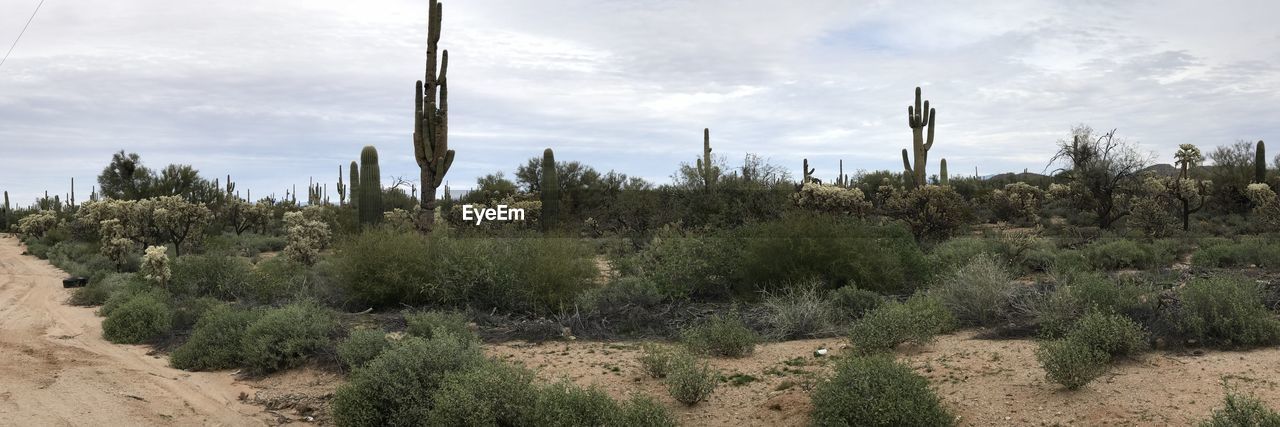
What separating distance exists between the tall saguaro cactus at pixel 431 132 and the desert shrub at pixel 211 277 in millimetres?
4150

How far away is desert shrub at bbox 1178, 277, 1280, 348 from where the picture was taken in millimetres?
8539

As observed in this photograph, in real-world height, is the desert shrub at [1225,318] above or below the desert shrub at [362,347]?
above

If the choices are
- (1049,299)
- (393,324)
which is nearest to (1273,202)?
(1049,299)

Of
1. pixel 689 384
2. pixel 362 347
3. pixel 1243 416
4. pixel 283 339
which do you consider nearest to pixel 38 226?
pixel 283 339

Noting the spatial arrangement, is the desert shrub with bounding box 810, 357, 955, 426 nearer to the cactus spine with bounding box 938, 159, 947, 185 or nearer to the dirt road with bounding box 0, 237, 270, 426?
the dirt road with bounding box 0, 237, 270, 426

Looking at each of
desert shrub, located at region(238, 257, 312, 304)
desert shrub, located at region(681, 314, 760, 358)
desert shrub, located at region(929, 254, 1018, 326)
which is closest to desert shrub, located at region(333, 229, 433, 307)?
desert shrub, located at region(238, 257, 312, 304)

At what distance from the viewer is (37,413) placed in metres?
8.85

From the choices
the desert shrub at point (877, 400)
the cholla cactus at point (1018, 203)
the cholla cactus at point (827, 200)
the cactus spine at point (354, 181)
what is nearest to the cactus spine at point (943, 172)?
the cholla cactus at point (1018, 203)

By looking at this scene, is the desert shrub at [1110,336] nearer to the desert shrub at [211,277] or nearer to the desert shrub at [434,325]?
the desert shrub at [434,325]

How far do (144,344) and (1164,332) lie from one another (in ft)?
42.5

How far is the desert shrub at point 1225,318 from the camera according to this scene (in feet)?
28.0

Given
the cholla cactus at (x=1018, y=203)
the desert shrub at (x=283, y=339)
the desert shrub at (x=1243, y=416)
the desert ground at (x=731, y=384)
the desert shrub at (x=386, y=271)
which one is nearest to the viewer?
the desert shrub at (x=1243, y=416)

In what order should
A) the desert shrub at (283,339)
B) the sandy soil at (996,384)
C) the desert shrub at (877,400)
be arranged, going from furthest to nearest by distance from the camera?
the desert shrub at (283,339) < the sandy soil at (996,384) < the desert shrub at (877,400)

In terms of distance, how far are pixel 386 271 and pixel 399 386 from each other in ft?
20.8
